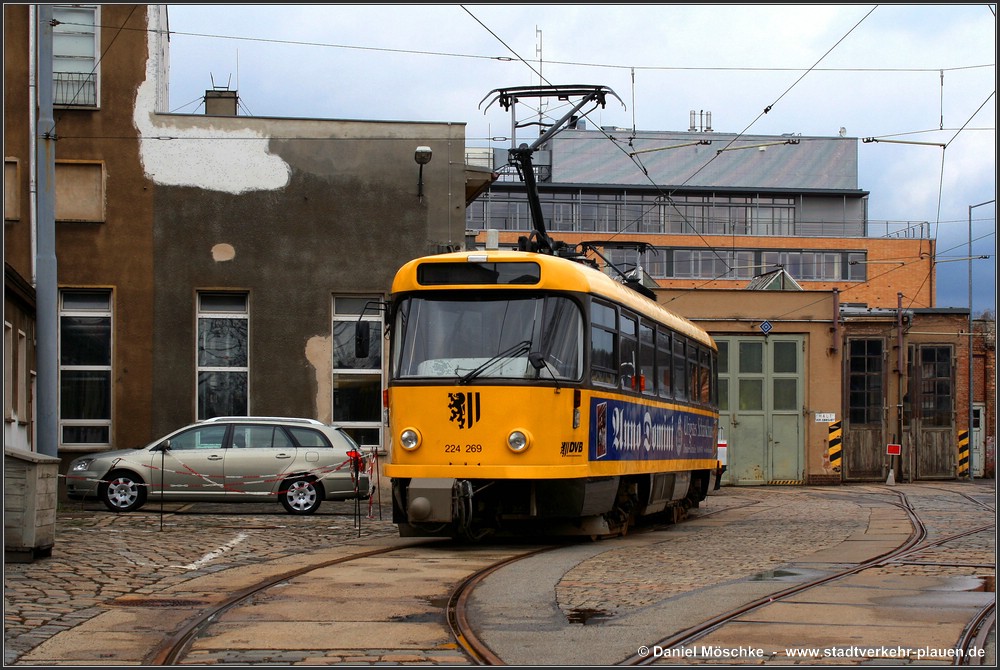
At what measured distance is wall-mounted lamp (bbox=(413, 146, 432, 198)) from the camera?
23703 millimetres

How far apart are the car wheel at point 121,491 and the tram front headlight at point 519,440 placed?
862 cm

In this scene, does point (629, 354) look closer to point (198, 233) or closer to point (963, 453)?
point (198, 233)

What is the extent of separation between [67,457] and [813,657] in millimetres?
18657

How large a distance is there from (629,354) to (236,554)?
5125mm

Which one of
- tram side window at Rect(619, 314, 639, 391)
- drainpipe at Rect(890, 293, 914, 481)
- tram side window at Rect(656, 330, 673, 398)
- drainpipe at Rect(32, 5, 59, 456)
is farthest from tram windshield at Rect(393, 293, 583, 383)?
drainpipe at Rect(890, 293, 914, 481)

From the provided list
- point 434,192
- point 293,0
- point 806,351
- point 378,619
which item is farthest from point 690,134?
point 378,619

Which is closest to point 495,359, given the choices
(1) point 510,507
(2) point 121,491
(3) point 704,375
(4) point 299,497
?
(1) point 510,507

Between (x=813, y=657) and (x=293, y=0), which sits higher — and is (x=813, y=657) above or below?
below

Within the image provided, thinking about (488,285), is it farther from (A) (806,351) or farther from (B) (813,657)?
(A) (806,351)

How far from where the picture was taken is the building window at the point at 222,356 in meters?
24.1

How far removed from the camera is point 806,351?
34.1m

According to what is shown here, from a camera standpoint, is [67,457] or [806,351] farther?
[806,351]

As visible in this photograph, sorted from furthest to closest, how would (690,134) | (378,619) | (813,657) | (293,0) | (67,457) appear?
1. (690,134)
2. (67,457)
3. (293,0)
4. (378,619)
5. (813,657)

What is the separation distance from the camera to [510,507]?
14109 mm
